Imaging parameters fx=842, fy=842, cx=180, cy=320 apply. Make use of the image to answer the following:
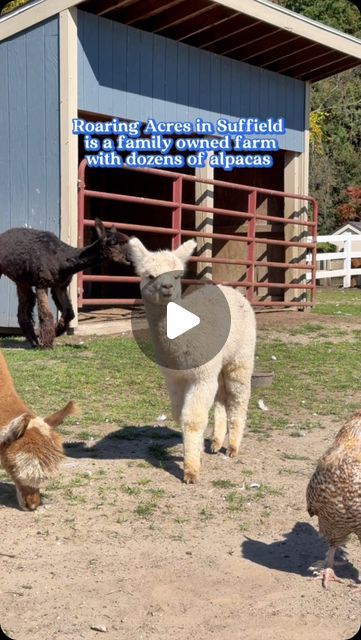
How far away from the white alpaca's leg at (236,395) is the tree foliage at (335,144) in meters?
20.5

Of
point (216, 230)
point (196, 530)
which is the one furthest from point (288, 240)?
point (196, 530)

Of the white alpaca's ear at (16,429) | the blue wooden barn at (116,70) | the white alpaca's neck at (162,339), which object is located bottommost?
the white alpaca's ear at (16,429)

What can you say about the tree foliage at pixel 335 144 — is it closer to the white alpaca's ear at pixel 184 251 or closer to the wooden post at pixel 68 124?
the wooden post at pixel 68 124

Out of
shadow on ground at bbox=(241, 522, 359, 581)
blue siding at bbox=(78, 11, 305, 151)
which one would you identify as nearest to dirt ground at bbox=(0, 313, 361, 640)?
shadow on ground at bbox=(241, 522, 359, 581)

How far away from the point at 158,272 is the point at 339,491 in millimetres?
2096

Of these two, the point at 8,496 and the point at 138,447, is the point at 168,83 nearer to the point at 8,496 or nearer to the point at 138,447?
the point at 138,447

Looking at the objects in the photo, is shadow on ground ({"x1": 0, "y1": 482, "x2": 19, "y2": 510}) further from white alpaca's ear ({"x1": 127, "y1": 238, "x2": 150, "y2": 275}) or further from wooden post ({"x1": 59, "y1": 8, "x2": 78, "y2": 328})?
wooden post ({"x1": 59, "y1": 8, "x2": 78, "y2": 328})

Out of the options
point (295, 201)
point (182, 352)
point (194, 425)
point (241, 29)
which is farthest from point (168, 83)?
point (194, 425)

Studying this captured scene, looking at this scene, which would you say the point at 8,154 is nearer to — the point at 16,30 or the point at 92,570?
the point at 16,30

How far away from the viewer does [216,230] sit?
1584 cm

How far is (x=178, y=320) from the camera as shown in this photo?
5.22m

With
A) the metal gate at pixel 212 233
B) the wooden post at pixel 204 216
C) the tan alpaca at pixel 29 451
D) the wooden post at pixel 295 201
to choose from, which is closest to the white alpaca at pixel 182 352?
the tan alpaca at pixel 29 451

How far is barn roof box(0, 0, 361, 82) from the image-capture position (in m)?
10.9

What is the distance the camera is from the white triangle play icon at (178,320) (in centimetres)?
515
